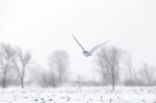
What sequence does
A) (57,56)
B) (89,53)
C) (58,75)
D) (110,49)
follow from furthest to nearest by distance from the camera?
1. (57,56)
2. (58,75)
3. (110,49)
4. (89,53)

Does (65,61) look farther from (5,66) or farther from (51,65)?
(5,66)

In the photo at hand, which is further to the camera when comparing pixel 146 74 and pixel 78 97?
pixel 146 74

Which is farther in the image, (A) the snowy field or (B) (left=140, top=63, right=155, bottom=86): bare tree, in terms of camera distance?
(B) (left=140, top=63, right=155, bottom=86): bare tree

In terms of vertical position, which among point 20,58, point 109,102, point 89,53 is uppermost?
point 20,58

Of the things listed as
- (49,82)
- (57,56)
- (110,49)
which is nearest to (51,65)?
(57,56)

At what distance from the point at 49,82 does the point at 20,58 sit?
8.53 metres

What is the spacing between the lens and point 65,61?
6444 centimetres

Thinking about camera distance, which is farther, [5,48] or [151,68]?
[151,68]

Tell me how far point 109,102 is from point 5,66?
3710cm

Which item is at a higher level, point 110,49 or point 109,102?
point 110,49

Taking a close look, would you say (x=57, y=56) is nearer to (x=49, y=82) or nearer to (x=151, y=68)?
(x=49, y=82)

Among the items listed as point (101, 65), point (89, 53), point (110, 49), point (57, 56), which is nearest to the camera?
point (89, 53)

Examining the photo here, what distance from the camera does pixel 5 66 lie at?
4444cm

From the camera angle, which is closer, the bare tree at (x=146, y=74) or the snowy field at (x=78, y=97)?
the snowy field at (x=78, y=97)
